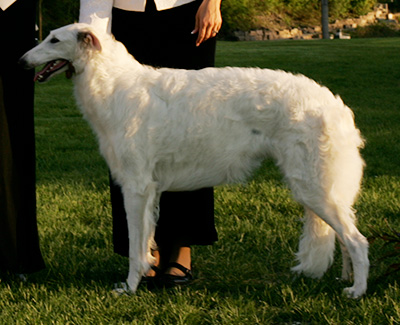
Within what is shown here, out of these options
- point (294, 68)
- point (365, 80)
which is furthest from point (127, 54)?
point (294, 68)

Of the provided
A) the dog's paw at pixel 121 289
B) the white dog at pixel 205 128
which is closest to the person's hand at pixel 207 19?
the white dog at pixel 205 128

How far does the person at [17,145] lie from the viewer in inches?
164

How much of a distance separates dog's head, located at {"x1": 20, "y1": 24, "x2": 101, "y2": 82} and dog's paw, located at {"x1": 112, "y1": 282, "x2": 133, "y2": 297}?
126cm

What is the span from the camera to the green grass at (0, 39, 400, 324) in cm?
379

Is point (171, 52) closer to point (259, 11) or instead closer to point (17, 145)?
point (17, 145)

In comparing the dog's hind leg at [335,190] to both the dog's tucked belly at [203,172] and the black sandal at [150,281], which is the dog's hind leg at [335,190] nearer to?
the dog's tucked belly at [203,172]

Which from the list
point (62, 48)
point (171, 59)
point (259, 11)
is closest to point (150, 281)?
point (171, 59)

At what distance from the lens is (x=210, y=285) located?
14.3 ft

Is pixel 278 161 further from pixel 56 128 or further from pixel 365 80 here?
pixel 365 80

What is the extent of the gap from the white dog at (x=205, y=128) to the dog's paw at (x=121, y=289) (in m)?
0.04

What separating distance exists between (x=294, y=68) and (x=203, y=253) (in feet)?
49.4

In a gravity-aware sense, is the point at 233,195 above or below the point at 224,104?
below

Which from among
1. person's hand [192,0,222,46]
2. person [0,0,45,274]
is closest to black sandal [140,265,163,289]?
person [0,0,45,274]

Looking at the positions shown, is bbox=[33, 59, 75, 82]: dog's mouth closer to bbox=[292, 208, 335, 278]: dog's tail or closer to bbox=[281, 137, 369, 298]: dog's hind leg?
bbox=[281, 137, 369, 298]: dog's hind leg
